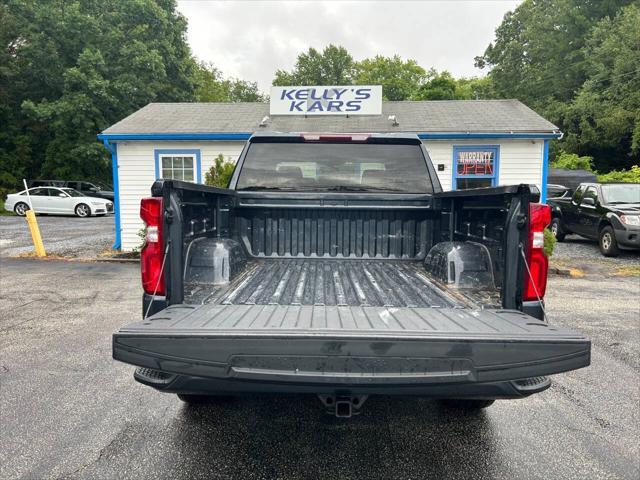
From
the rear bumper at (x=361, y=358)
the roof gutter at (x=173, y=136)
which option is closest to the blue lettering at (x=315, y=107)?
the roof gutter at (x=173, y=136)

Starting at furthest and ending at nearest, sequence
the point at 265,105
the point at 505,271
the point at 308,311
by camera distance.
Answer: the point at 265,105, the point at 505,271, the point at 308,311

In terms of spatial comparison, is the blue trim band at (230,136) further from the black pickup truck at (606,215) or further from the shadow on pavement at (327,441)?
the shadow on pavement at (327,441)

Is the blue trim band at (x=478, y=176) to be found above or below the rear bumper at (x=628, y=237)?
above

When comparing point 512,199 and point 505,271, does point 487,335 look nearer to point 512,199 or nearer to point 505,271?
point 505,271

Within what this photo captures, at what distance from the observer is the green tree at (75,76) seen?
2630 centimetres

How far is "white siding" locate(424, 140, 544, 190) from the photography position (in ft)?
40.2

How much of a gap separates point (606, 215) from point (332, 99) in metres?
7.88

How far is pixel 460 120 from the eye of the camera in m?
13.1

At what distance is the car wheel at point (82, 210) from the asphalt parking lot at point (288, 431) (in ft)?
65.6

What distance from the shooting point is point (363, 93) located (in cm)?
1341

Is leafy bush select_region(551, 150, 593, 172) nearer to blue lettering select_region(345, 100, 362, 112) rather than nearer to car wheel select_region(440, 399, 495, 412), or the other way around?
blue lettering select_region(345, 100, 362, 112)

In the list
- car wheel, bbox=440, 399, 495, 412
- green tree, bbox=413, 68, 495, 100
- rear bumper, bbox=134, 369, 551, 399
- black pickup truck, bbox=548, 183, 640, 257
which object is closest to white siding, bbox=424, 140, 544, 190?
black pickup truck, bbox=548, 183, 640, 257

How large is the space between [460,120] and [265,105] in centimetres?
652

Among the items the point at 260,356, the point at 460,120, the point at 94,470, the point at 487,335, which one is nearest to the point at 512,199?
the point at 487,335
